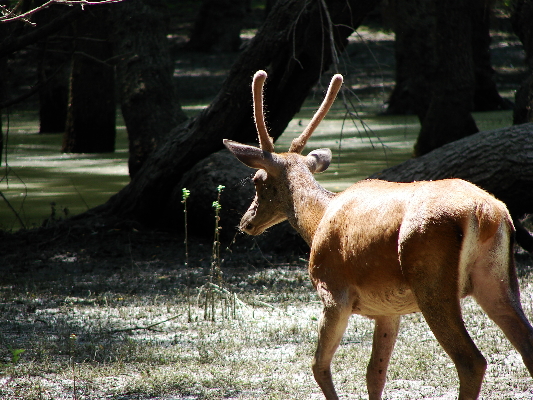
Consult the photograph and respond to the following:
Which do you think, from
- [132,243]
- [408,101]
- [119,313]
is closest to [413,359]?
[119,313]

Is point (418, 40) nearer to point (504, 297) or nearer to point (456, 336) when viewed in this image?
point (504, 297)

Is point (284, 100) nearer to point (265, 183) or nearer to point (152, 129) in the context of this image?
point (152, 129)

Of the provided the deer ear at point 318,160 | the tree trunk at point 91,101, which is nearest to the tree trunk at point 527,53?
the deer ear at point 318,160

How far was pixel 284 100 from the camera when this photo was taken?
930cm

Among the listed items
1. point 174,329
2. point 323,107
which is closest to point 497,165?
point 323,107

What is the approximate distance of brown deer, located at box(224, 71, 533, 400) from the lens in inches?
133

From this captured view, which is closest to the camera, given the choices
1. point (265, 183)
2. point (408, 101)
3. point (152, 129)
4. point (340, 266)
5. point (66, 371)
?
point (340, 266)

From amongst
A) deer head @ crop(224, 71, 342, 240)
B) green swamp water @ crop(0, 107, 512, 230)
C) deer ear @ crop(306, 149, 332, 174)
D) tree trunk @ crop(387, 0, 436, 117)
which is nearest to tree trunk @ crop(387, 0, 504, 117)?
tree trunk @ crop(387, 0, 436, 117)

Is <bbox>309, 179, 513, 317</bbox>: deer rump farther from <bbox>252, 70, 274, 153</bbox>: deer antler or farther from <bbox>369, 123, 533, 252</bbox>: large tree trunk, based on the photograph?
<bbox>369, 123, 533, 252</bbox>: large tree trunk

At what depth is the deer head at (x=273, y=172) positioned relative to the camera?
14.2 feet

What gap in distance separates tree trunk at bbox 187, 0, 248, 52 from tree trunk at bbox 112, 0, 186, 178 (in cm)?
1883

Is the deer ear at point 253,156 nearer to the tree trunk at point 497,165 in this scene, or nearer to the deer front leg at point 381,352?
the deer front leg at point 381,352

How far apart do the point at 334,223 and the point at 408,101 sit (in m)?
15.6

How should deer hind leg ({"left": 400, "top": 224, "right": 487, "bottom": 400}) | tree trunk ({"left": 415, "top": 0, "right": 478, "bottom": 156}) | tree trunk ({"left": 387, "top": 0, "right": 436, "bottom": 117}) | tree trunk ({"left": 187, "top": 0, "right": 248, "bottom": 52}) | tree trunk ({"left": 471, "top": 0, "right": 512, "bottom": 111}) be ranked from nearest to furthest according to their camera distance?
deer hind leg ({"left": 400, "top": 224, "right": 487, "bottom": 400}) → tree trunk ({"left": 415, "top": 0, "right": 478, "bottom": 156}) → tree trunk ({"left": 387, "top": 0, "right": 436, "bottom": 117}) → tree trunk ({"left": 471, "top": 0, "right": 512, "bottom": 111}) → tree trunk ({"left": 187, "top": 0, "right": 248, "bottom": 52})
